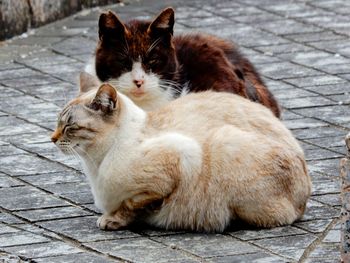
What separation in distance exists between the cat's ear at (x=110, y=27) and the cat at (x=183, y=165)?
0.96 meters

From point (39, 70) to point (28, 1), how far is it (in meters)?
1.21

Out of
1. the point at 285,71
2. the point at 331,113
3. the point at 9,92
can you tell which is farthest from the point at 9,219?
the point at 285,71

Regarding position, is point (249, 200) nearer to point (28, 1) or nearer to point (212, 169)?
point (212, 169)

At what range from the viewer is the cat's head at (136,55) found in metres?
7.22

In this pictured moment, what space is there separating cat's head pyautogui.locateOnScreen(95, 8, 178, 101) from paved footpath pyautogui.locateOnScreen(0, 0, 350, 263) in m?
0.67

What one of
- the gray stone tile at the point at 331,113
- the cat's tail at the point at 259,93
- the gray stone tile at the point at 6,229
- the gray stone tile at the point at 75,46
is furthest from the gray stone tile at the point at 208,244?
the gray stone tile at the point at 75,46

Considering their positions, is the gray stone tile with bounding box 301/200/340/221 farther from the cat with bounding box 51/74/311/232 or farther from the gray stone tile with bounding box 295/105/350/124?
the gray stone tile with bounding box 295/105/350/124

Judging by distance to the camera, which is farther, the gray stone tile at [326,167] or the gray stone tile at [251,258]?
the gray stone tile at [326,167]

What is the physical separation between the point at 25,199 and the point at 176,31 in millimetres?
4082

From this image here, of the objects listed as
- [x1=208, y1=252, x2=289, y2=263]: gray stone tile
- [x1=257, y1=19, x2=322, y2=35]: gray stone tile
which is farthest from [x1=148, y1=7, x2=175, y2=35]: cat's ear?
[x1=257, y1=19, x2=322, y2=35]: gray stone tile

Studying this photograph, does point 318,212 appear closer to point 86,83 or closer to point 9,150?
point 86,83

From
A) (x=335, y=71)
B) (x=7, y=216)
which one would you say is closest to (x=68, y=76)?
(x=335, y=71)

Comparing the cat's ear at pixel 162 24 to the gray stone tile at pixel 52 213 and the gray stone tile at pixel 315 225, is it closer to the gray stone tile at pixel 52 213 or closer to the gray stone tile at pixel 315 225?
the gray stone tile at pixel 52 213

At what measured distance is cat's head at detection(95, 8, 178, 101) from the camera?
722cm
